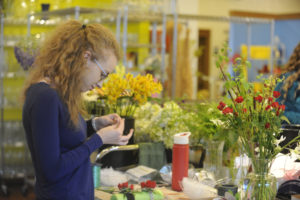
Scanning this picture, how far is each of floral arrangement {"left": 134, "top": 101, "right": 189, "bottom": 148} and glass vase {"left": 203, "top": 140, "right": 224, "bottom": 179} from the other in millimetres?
358

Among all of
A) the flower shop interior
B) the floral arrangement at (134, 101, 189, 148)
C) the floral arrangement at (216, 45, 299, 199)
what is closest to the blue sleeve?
the flower shop interior

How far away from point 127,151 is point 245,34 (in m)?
6.59

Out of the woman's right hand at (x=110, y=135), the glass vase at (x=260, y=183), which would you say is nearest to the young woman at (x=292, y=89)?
the glass vase at (x=260, y=183)

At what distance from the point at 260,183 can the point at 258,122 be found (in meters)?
0.23

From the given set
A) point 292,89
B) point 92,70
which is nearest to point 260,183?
point 92,70

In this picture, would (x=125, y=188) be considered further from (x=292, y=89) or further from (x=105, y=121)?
(x=292, y=89)

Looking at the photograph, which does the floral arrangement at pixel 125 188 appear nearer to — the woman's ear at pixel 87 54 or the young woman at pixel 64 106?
the young woman at pixel 64 106

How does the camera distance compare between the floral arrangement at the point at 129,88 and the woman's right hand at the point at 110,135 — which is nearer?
the woman's right hand at the point at 110,135

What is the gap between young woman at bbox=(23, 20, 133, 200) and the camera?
1.60 m

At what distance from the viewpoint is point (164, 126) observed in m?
2.68

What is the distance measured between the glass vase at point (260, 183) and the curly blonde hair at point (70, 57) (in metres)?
0.68

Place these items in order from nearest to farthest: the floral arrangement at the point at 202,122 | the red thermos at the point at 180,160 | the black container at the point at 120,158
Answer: the red thermos at the point at 180,160 → the floral arrangement at the point at 202,122 → the black container at the point at 120,158

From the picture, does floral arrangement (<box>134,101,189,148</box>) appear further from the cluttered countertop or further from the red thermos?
the red thermos

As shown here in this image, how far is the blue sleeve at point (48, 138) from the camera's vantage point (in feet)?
5.20
